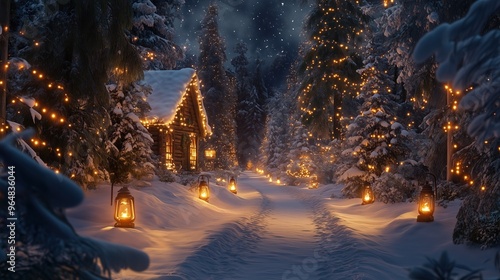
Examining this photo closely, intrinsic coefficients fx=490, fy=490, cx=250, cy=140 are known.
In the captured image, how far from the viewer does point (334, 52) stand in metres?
31.5

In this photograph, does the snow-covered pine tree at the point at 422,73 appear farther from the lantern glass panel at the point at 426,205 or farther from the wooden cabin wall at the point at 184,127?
the wooden cabin wall at the point at 184,127

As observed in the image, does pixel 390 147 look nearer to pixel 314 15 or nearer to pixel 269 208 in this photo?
pixel 269 208

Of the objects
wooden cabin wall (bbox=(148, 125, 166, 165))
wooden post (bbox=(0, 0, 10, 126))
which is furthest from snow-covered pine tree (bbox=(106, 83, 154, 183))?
wooden cabin wall (bbox=(148, 125, 166, 165))

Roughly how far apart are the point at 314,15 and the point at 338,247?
23.7 metres

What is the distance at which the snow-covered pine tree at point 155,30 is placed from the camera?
74.4ft

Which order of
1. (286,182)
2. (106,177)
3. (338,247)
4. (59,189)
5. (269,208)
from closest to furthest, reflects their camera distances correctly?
(59,189)
(338,247)
(106,177)
(269,208)
(286,182)

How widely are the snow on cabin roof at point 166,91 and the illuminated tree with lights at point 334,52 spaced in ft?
27.8

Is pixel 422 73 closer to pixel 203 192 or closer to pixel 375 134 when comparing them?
pixel 375 134

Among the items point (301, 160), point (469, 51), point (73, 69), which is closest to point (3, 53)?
point (73, 69)

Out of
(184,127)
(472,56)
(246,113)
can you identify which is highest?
(246,113)

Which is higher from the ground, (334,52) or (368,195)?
(334,52)

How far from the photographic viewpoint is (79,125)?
494 inches

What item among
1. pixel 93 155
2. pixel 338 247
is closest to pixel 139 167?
pixel 93 155

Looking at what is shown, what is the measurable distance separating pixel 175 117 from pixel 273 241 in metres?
17.8
